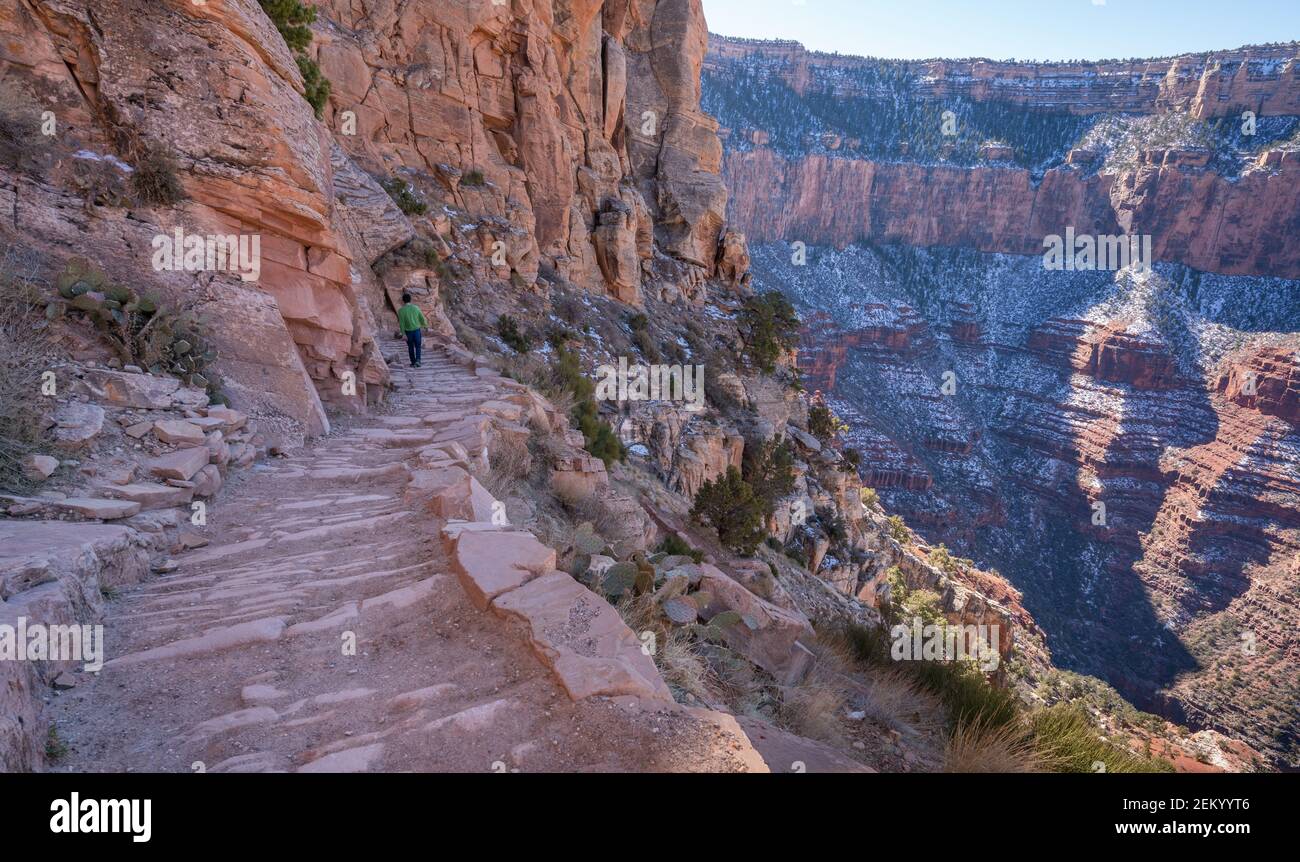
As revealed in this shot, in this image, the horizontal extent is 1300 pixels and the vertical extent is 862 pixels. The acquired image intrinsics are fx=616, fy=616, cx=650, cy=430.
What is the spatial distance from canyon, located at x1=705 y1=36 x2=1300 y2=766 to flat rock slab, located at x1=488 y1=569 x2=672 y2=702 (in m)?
41.2

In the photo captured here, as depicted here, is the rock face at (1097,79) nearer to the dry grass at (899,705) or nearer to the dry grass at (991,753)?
the dry grass at (899,705)

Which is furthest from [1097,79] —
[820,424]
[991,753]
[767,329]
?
[991,753]

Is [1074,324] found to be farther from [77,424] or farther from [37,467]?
[37,467]

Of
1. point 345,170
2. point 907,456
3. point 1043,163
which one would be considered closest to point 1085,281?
point 1043,163

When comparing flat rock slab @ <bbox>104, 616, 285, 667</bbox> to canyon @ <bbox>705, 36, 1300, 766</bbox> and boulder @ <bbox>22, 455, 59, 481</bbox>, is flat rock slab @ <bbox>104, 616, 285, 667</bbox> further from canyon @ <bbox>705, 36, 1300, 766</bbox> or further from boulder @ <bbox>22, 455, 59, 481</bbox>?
canyon @ <bbox>705, 36, 1300, 766</bbox>

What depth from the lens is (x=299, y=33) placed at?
1134 cm

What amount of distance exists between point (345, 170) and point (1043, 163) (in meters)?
100

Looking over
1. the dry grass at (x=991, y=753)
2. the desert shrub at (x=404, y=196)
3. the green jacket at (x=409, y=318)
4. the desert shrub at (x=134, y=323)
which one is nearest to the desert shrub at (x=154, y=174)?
the desert shrub at (x=134, y=323)

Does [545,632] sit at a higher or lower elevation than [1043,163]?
lower

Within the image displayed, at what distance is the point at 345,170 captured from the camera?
1272cm

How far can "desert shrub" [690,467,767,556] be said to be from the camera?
1287 cm

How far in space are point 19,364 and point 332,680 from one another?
11.4 feet
